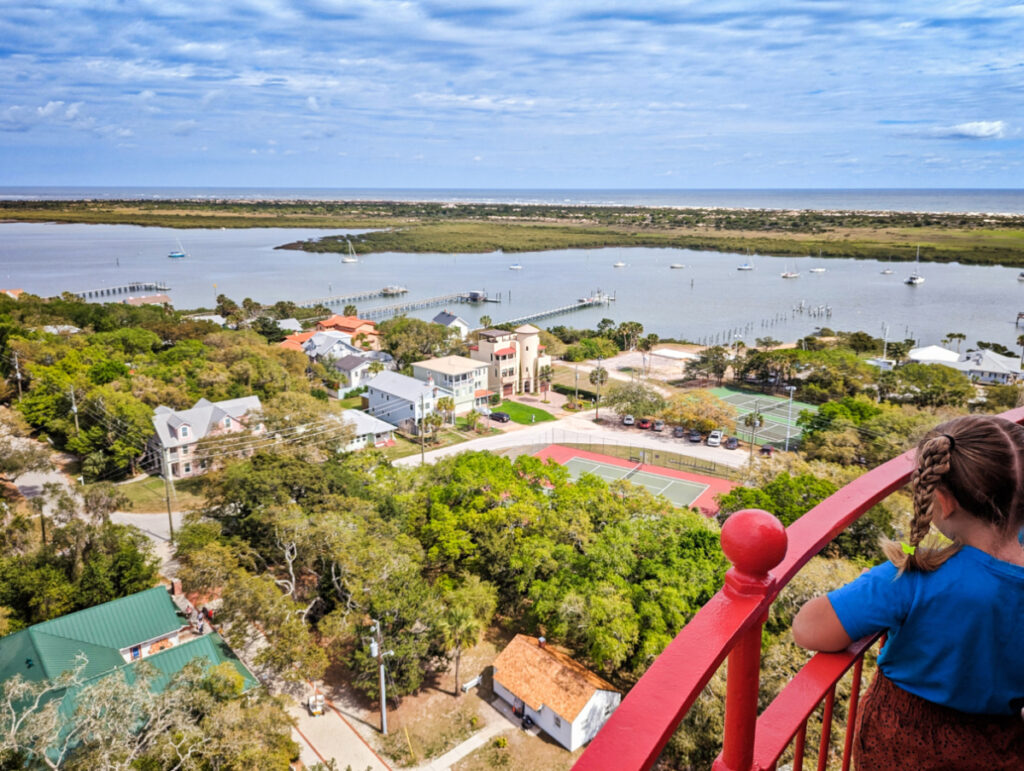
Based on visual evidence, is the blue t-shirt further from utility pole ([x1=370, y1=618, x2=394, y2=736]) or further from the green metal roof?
the green metal roof

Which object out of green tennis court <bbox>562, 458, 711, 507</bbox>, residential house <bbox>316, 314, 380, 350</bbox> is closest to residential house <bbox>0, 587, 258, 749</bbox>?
green tennis court <bbox>562, 458, 711, 507</bbox>

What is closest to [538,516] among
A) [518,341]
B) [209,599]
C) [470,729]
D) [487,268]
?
Answer: [470,729]

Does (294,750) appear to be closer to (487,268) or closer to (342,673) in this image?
(342,673)

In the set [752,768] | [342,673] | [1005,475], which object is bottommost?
[342,673]

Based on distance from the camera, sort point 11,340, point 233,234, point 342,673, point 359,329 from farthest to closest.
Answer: point 233,234 → point 359,329 → point 11,340 → point 342,673

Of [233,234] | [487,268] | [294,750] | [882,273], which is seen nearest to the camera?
[294,750]

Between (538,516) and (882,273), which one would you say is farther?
(882,273)

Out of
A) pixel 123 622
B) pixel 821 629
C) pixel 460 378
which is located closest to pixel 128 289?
pixel 460 378
